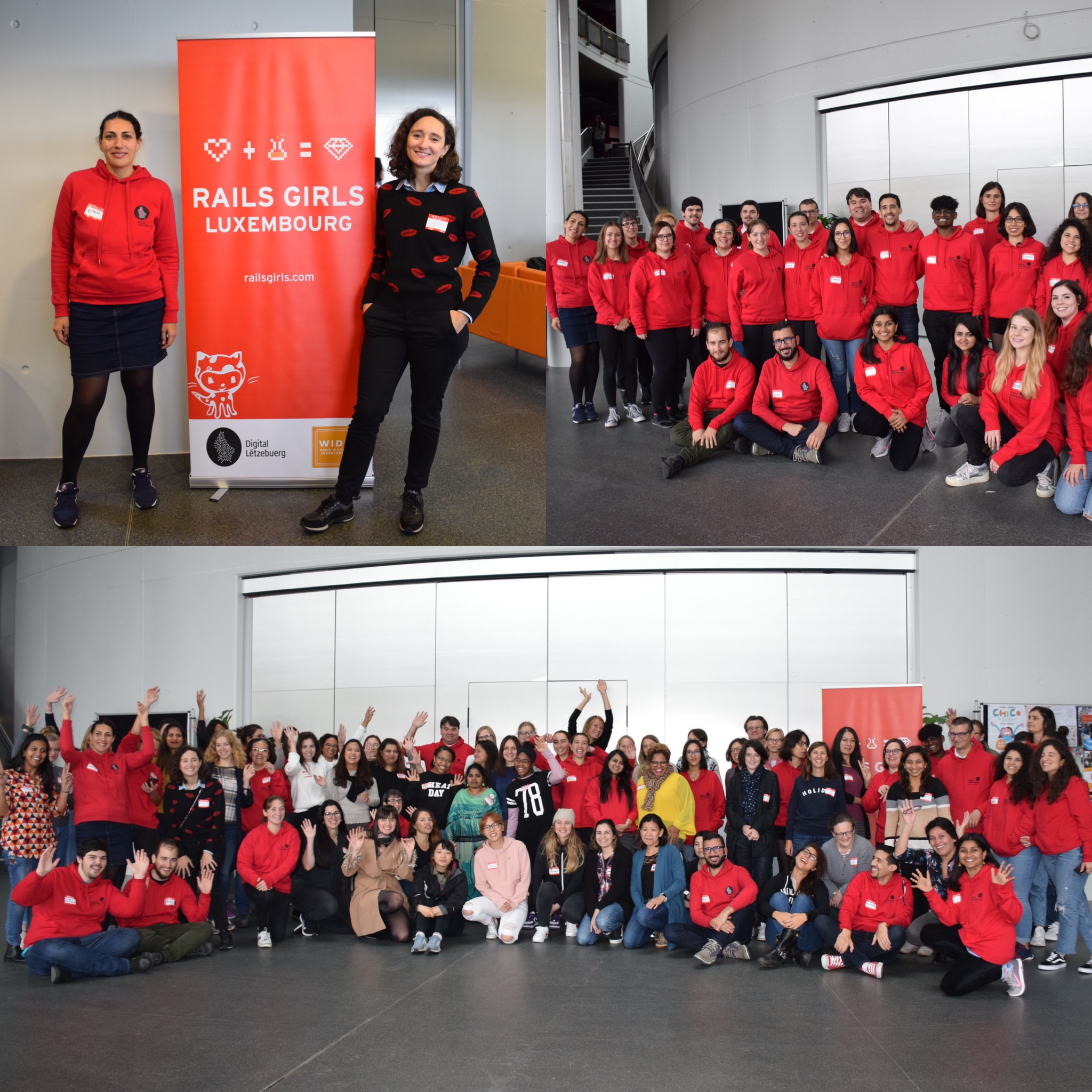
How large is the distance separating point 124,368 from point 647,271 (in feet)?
11.2

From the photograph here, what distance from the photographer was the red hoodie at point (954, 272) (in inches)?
231

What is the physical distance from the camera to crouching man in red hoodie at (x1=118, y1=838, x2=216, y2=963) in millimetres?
4547

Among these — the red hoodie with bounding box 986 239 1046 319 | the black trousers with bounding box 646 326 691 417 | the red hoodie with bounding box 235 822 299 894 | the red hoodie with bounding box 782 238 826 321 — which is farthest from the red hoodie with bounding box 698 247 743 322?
the red hoodie with bounding box 235 822 299 894

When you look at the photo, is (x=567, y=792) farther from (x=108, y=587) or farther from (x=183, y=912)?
(x=108, y=587)

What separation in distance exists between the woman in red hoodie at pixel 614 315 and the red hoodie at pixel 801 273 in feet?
3.39

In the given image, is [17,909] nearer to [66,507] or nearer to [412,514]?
[66,507]

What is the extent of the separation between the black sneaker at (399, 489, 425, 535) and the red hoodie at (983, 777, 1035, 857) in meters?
3.14

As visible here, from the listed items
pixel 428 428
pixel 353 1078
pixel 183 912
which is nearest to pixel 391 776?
pixel 183 912

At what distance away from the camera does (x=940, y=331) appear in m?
6.19

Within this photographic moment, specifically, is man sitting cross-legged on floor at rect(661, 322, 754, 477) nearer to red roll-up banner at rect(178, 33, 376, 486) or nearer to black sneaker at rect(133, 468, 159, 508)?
red roll-up banner at rect(178, 33, 376, 486)

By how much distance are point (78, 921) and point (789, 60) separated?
1102 centimetres

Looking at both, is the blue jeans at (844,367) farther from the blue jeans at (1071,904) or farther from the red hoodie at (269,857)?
the red hoodie at (269,857)

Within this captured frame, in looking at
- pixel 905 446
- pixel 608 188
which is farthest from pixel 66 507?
pixel 608 188

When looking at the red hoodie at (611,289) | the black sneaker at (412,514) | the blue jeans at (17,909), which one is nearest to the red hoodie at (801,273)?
the red hoodie at (611,289)
